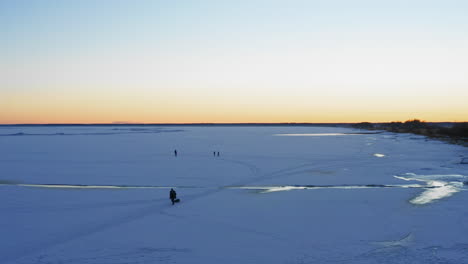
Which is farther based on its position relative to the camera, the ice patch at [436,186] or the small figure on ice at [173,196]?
the ice patch at [436,186]

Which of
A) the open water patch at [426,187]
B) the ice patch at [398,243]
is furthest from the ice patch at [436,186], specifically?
the ice patch at [398,243]

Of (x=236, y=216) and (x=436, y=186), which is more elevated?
(x=436, y=186)

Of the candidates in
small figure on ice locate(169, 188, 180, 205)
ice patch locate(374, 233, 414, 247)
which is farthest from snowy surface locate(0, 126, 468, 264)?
small figure on ice locate(169, 188, 180, 205)

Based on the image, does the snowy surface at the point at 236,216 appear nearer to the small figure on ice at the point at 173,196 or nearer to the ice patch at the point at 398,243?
the ice patch at the point at 398,243

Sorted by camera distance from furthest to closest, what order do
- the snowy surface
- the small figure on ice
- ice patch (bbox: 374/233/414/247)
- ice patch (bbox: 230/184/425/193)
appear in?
ice patch (bbox: 230/184/425/193)
the small figure on ice
ice patch (bbox: 374/233/414/247)
the snowy surface

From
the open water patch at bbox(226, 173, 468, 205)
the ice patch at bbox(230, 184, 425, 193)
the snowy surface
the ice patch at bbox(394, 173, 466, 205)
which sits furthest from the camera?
the ice patch at bbox(230, 184, 425, 193)

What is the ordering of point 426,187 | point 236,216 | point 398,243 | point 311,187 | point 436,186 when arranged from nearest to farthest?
point 398,243 < point 236,216 < point 426,187 < point 436,186 < point 311,187

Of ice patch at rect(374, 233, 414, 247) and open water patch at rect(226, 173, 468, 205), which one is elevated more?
open water patch at rect(226, 173, 468, 205)

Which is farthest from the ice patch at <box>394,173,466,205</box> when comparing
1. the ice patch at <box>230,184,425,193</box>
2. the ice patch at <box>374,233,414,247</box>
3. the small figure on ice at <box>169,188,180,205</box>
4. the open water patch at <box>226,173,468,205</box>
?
the small figure on ice at <box>169,188,180,205</box>

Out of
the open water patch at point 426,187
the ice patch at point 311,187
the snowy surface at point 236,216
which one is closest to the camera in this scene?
the snowy surface at point 236,216

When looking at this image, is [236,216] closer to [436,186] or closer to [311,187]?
[311,187]

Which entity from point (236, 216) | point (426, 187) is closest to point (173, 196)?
point (236, 216)

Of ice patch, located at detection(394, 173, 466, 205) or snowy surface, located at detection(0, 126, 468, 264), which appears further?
ice patch, located at detection(394, 173, 466, 205)

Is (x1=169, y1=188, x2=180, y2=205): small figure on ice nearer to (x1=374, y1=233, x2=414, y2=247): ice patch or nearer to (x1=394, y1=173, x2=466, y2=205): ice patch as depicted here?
(x1=374, y1=233, x2=414, y2=247): ice patch
